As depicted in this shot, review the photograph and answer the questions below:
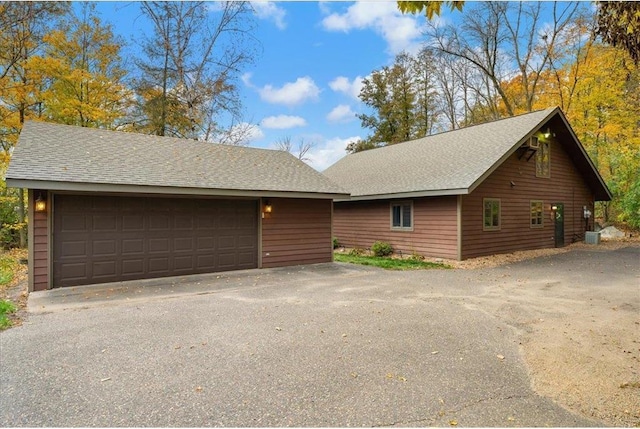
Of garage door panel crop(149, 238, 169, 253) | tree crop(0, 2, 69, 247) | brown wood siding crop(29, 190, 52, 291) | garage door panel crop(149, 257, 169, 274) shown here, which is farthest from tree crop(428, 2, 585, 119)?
brown wood siding crop(29, 190, 52, 291)

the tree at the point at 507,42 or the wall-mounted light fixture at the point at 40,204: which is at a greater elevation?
the tree at the point at 507,42

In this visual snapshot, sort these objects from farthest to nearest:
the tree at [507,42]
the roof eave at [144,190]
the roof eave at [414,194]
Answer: the tree at [507,42] → the roof eave at [414,194] → the roof eave at [144,190]

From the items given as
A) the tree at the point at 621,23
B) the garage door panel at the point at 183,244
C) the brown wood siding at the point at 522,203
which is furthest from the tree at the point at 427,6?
the brown wood siding at the point at 522,203

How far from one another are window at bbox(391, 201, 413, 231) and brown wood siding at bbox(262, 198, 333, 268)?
329 centimetres

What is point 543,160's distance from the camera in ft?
48.0

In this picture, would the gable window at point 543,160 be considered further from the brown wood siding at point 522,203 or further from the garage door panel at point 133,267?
the garage door panel at point 133,267

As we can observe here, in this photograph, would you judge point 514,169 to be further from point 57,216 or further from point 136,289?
point 57,216

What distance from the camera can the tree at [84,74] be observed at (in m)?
15.3

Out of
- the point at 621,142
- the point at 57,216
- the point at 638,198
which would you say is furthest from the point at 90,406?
the point at 621,142

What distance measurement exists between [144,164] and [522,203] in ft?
42.1

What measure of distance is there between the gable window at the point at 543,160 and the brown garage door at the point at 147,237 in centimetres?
1121

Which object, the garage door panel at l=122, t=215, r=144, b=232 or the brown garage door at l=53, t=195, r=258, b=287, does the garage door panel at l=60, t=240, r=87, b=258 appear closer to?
the brown garage door at l=53, t=195, r=258, b=287

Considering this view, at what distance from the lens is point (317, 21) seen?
12.6m

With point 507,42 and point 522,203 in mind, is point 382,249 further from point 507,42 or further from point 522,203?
point 507,42
